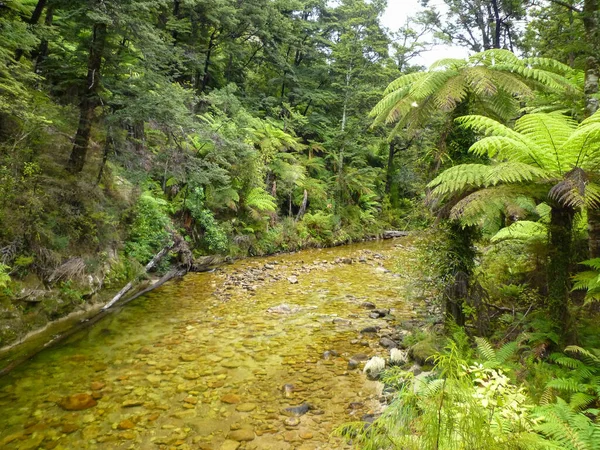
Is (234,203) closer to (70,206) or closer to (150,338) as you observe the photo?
(70,206)

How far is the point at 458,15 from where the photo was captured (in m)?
11.8

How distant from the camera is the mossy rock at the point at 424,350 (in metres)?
3.84

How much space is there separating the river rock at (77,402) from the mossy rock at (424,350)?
3.52 metres

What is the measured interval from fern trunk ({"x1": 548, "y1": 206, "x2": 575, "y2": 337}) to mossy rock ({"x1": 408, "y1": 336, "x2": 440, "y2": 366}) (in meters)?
1.27

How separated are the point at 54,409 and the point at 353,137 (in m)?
16.0

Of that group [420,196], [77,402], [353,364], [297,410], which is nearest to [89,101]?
[77,402]

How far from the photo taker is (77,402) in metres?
3.44

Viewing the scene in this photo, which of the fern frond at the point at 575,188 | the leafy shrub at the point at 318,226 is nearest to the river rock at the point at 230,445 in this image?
the fern frond at the point at 575,188

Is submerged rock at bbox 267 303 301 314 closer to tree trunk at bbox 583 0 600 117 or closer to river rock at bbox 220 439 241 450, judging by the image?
river rock at bbox 220 439 241 450

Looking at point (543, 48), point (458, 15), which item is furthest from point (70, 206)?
point (458, 15)

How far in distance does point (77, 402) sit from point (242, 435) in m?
1.79

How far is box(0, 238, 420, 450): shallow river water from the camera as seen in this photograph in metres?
3.05

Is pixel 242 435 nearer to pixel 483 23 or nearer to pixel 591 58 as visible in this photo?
pixel 591 58

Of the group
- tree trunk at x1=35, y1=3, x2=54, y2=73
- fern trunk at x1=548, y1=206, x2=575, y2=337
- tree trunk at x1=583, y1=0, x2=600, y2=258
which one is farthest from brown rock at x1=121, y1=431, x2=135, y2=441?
tree trunk at x1=35, y1=3, x2=54, y2=73
